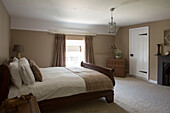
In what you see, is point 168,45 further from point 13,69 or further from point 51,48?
point 13,69

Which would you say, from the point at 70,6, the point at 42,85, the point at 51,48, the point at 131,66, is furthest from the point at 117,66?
the point at 42,85

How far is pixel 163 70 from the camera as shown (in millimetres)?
4422

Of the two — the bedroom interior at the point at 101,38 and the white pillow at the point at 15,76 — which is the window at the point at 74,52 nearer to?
the bedroom interior at the point at 101,38

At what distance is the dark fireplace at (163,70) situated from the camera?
171 inches

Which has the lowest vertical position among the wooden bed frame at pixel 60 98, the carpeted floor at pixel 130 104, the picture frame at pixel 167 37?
the carpeted floor at pixel 130 104

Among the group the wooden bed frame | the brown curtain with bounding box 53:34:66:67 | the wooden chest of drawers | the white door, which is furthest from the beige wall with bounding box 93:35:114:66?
the wooden bed frame

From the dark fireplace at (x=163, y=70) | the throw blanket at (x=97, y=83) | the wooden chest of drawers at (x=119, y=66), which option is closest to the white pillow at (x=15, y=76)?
the throw blanket at (x=97, y=83)

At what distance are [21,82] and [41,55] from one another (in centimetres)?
292

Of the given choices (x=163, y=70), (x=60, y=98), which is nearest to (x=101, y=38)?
(x=163, y=70)

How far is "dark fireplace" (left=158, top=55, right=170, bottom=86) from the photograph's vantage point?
4336 millimetres

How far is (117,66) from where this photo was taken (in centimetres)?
559

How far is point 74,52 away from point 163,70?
3.67 metres

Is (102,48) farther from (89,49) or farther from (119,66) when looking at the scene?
(119,66)

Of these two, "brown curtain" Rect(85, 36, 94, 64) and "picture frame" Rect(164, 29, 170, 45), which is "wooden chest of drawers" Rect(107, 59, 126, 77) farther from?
"picture frame" Rect(164, 29, 170, 45)
